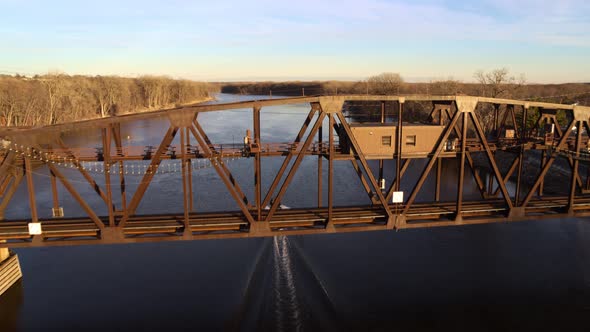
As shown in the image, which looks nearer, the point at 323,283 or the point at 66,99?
the point at 323,283

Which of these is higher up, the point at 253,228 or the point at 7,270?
the point at 253,228

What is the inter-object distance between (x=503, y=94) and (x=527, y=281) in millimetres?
74226

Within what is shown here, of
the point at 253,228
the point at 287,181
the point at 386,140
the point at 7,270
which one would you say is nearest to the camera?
the point at 253,228

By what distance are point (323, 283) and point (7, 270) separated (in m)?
20.6

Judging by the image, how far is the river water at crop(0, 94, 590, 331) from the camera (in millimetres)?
25359

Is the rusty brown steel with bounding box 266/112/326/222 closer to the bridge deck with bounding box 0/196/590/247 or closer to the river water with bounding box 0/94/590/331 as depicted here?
the bridge deck with bounding box 0/196/590/247

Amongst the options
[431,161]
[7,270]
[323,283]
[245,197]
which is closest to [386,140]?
[431,161]

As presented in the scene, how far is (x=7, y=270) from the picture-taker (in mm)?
28125

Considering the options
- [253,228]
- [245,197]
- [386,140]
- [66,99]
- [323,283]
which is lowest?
[323,283]

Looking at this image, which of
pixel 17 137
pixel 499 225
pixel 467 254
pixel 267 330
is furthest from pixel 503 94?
pixel 17 137

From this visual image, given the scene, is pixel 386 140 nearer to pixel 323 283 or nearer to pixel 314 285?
pixel 323 283

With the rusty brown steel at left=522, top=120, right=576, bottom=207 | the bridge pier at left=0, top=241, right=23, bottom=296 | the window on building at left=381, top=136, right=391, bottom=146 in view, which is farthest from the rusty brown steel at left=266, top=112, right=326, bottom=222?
the bridge pier at left=0, top=241, right=23, bottom=296

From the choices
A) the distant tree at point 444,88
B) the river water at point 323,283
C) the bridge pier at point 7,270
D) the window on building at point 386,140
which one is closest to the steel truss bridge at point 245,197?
the window on building at point 386,140

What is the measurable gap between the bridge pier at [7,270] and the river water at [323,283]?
0.62m
